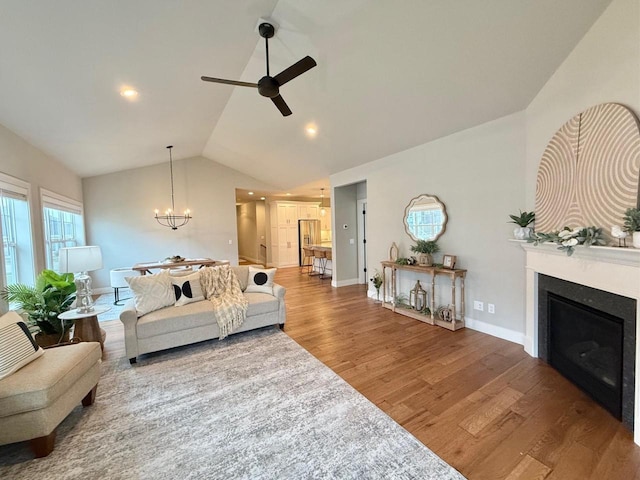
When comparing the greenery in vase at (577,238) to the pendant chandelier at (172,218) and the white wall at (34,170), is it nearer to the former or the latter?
the white wall at (34,170)

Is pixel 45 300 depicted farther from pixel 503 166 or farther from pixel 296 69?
pixel 503 166

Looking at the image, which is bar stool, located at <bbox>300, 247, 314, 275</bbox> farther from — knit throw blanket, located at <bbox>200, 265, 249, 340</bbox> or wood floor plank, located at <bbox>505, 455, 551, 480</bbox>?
wood floor plank, located at <bbox>505, 455, 551, 480</bbox>

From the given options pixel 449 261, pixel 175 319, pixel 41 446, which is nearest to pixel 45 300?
pixel 175 319

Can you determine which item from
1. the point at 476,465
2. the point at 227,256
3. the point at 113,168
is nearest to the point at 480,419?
the point at 476,465

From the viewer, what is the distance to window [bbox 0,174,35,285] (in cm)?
322

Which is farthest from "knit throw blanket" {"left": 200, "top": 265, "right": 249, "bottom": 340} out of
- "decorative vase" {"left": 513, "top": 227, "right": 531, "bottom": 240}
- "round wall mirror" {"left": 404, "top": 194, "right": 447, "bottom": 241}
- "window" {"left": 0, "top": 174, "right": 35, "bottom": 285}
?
"decorative vase" {"left": 513, "top": 227, "right": 531, "bottom": 240}

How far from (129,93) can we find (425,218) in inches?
163

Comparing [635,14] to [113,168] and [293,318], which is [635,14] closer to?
[293,318]

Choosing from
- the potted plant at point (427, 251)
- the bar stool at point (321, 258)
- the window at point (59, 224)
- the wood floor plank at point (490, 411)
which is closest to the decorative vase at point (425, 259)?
the potted plant at point (427, 251)

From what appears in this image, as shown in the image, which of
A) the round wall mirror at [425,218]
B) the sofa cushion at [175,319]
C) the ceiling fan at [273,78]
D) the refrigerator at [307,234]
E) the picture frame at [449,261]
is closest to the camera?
the ceiling fan at [273,78]

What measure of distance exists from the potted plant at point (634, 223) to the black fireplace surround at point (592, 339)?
1.59ft

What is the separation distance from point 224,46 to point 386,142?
2557 mm

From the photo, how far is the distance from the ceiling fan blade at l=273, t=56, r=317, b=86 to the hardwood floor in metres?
2.75

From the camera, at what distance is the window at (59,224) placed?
4.31m
